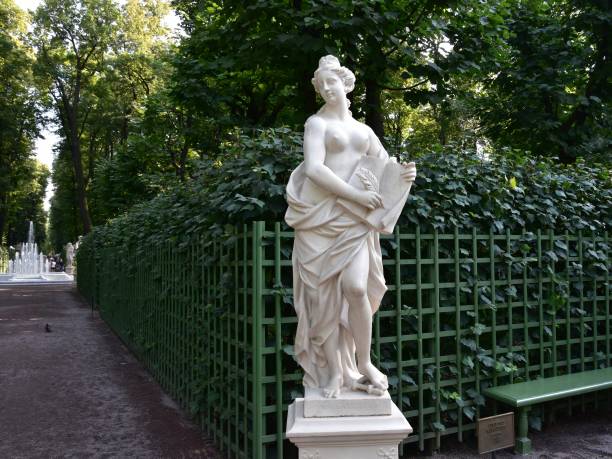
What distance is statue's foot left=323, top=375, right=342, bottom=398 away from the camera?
3014mm

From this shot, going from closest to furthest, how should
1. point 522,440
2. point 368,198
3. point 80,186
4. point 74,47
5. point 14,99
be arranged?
1. point 368,198
2. point 522,440
3. point 80,186
4. point 74,47
5. point 14,99

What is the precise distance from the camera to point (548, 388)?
16.2ft

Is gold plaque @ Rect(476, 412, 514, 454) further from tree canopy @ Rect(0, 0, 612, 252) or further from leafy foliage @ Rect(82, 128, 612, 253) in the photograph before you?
tree canopy @ Rect(0, 0, 612, 252)

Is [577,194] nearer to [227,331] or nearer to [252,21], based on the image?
[227,331]

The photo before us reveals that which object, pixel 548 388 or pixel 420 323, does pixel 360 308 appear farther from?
pixel 548 388

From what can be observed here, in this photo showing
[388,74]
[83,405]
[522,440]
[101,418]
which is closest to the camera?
[522,440]

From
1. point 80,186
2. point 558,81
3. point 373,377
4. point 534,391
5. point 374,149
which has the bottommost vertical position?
point 534,391

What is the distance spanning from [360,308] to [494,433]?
2.20 m

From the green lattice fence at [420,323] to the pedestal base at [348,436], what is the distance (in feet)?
3.78

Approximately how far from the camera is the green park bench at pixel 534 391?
15.4ft

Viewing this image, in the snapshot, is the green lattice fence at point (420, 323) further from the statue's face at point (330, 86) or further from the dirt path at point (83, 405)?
the statue's face at point (330, 86)

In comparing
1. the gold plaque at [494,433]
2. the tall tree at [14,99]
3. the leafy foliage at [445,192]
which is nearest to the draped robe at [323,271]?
the leafy foliage at [445,192]

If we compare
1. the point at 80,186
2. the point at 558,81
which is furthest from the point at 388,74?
the point at 80,186

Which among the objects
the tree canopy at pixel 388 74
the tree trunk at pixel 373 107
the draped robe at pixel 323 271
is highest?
the tree canopy at pixel 388 74
